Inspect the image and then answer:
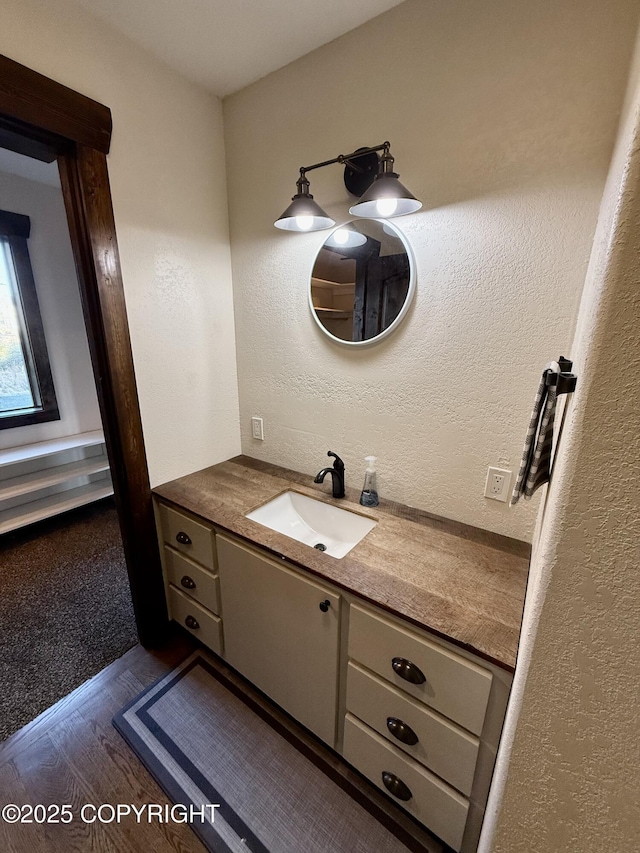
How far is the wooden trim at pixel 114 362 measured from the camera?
117 centimetres

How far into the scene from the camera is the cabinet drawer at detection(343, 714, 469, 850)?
93 cm

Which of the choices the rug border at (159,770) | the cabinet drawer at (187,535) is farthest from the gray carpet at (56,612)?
the cabinet drawer at (187,535)

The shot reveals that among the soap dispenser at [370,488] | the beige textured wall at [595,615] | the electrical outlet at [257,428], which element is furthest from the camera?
the electrical outlet at [257,428]

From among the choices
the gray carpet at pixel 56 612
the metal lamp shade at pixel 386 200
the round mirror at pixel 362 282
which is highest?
the metal lamp shade at pixel 386 200

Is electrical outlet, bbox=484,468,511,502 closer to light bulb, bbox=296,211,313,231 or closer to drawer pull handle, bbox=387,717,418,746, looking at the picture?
drawer pull handle, bbox=387,717,418,746

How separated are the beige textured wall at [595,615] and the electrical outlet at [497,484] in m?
0.72

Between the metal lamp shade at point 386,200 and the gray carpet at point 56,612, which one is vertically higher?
the metal lamp shade at point 386,200

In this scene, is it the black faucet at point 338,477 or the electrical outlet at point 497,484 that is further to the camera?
the black faucet at point 338,477

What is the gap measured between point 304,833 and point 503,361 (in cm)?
159

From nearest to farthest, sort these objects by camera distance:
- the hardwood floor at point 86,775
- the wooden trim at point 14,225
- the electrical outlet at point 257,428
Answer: the hardwood floor at point 86,775 < the electrical outlet at point 257,428 < the wooden trim at point 14,225

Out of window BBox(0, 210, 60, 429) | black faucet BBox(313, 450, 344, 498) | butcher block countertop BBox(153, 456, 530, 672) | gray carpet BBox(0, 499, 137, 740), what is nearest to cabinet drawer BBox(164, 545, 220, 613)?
butcher block countertop BBox(153, 456, 530, 672)

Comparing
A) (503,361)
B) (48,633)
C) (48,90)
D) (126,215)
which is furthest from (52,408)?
(503,361)

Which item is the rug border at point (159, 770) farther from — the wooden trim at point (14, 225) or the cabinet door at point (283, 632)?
the wooden trim at point (14, 225)

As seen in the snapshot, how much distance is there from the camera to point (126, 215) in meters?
1.29
